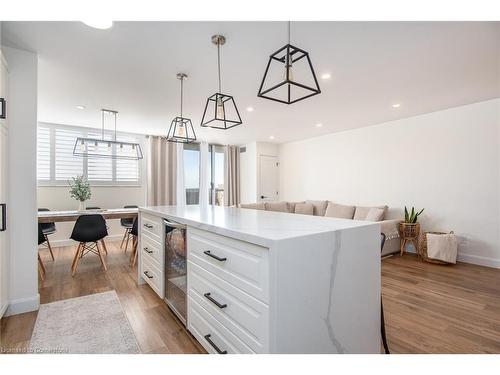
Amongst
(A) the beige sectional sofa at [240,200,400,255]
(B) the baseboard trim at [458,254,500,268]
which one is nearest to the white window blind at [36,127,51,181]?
(A) the beige sectional sofa at [240,200,400,255]

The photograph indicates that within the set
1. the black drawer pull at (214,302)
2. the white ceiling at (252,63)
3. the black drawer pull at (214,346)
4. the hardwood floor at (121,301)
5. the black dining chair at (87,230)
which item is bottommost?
the hardwood floor at (121,301)

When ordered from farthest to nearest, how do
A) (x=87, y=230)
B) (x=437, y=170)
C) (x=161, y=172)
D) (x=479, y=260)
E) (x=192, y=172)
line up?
1. (x=192, y=172)
2. (x=161, y=172)
3. (x=437, y=170)
4. (x=479, y=260)
5. (x=87, y=230)

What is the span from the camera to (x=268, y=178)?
6.95m

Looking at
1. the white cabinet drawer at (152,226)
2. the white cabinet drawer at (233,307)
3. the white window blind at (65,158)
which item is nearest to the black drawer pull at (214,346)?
the white cabinet drawer at (233,307)

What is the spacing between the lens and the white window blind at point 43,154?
470 cm

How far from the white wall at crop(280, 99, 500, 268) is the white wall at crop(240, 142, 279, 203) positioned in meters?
1.84

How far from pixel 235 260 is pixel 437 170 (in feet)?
13.7

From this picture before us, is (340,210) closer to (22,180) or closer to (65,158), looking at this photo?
(22,180)

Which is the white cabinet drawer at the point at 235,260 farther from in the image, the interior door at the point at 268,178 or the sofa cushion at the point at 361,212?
the interior door at the point at 268,178

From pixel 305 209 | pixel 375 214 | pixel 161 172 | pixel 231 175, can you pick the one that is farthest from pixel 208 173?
pixel 375 214

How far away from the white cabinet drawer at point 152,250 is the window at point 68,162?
9.64 ft

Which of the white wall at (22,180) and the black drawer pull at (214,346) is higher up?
the white wall at (22,180)
